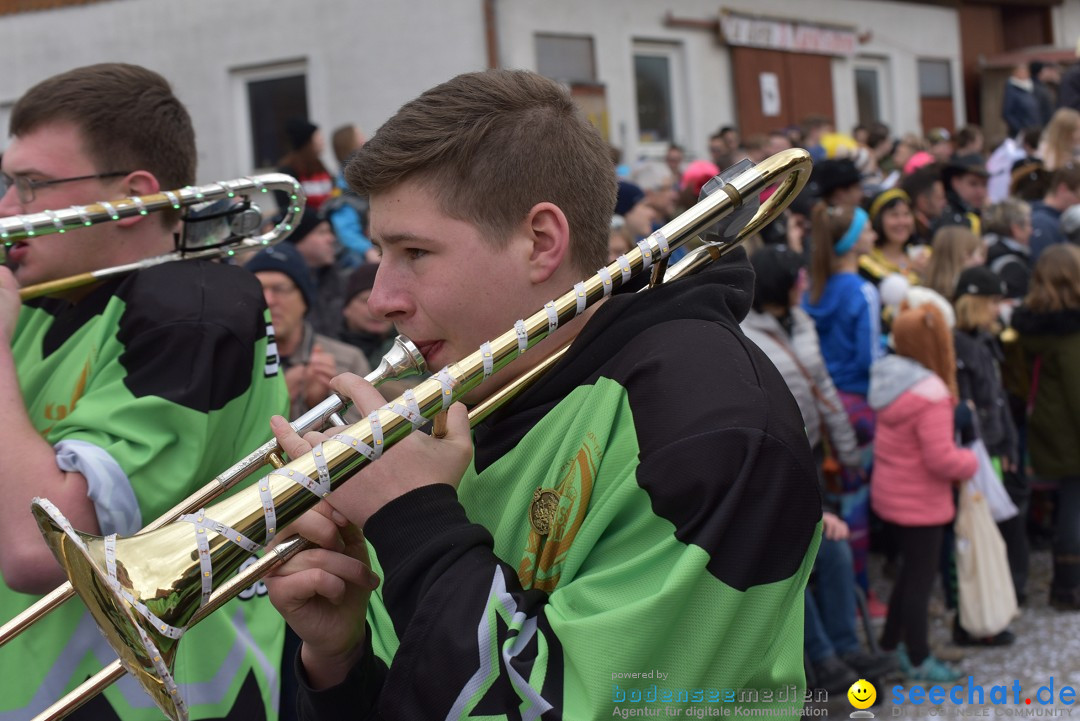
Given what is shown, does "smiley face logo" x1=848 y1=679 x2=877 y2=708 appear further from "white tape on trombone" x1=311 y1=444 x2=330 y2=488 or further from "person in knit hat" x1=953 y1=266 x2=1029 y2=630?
"person in knit hat" x1=953 y1=266 x2=1029 y2=630

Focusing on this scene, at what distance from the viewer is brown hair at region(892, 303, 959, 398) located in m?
5.04

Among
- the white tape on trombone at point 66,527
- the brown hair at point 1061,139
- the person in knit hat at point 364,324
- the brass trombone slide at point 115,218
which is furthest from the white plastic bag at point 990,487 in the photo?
the brown hair at point 1061,139

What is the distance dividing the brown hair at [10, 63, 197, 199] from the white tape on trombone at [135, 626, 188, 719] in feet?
4.45

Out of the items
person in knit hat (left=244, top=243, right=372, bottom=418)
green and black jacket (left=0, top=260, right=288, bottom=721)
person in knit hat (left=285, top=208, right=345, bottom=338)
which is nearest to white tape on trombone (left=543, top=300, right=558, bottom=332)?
green and black jacket (left=0, top=260, right=288, bottom=721)

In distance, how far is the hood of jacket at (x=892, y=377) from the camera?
16.4 feet

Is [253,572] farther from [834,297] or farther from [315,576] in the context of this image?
[834,297]

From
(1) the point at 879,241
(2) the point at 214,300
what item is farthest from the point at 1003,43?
(2) the point at 214,300

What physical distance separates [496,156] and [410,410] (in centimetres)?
42

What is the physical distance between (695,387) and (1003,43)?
70.5 ft

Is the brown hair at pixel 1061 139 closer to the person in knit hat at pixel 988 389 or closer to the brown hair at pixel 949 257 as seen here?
the brown hair at pixel 949 257

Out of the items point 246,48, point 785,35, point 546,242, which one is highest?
point 246,48

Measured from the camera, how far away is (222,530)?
1438 mm

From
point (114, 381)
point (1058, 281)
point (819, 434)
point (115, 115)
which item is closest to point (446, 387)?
point (114, 381)

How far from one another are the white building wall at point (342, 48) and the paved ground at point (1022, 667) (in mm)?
7566
